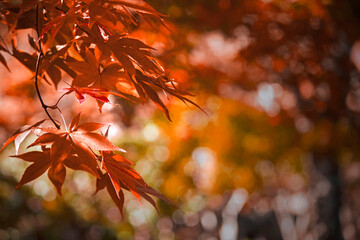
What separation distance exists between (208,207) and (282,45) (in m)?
4.11

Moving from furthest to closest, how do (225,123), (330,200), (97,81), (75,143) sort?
(225,123), (330,200), (97,81), (75,143)

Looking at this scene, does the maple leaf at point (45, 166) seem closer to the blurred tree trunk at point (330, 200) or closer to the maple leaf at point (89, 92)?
the maple leaf at point (89, 92)

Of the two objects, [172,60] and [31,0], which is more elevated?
[31,0]

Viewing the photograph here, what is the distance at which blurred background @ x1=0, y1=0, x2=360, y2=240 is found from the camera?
233cm

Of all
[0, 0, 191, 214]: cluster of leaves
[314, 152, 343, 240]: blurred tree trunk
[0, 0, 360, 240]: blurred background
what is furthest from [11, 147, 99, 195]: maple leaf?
[314, 152, 343, 240]: blurred tree trunk

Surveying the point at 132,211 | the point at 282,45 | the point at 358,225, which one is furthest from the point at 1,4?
the point at 358,225

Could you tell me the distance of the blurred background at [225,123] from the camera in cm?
233

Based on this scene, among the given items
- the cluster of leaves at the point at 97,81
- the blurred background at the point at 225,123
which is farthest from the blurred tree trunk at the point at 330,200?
the cluster of leaves at the point at 97,81

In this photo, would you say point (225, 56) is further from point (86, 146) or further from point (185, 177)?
point (86, 146)

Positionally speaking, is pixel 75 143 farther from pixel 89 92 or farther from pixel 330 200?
pixel 330 200

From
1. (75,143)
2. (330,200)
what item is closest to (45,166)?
(75,143)

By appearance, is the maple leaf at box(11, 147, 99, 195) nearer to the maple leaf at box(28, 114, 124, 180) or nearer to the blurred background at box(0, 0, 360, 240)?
the maple leaf at box(28, 114, 124, 180)

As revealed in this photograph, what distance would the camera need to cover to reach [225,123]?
4309 millimetres

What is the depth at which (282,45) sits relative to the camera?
8.22 ft
